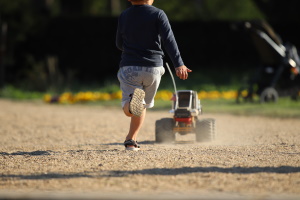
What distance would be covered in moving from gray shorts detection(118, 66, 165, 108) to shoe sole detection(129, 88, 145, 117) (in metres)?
0.19

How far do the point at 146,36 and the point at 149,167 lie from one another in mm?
1471

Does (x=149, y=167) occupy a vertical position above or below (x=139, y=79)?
below

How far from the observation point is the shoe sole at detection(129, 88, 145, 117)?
545 centimetres

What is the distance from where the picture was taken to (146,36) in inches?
223

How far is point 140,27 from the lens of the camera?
18.6 ft

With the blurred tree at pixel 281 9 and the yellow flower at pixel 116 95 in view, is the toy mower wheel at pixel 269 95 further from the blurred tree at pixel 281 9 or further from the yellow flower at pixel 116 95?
the blurred tree at pixel 281 9

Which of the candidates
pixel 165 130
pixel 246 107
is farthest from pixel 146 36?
pixel 246 107

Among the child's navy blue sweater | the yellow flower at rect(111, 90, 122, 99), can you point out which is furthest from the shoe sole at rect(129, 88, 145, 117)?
the yellow flower at rect(111, 90, 122, 99)

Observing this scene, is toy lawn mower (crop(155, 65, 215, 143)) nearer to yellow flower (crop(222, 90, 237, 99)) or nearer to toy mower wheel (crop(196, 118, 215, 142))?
toy mower wheel (crop(196, 118, 215, 142))

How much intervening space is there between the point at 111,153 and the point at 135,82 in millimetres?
740

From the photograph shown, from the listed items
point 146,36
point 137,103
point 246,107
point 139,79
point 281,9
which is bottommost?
point 137,103

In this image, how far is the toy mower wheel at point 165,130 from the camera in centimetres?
684

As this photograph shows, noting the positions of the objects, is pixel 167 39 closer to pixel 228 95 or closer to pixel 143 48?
pixel 143 48

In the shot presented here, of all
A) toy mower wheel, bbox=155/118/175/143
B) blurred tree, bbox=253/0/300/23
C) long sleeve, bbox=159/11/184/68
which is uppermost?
blurred tree, bbox=253/0/300/23
